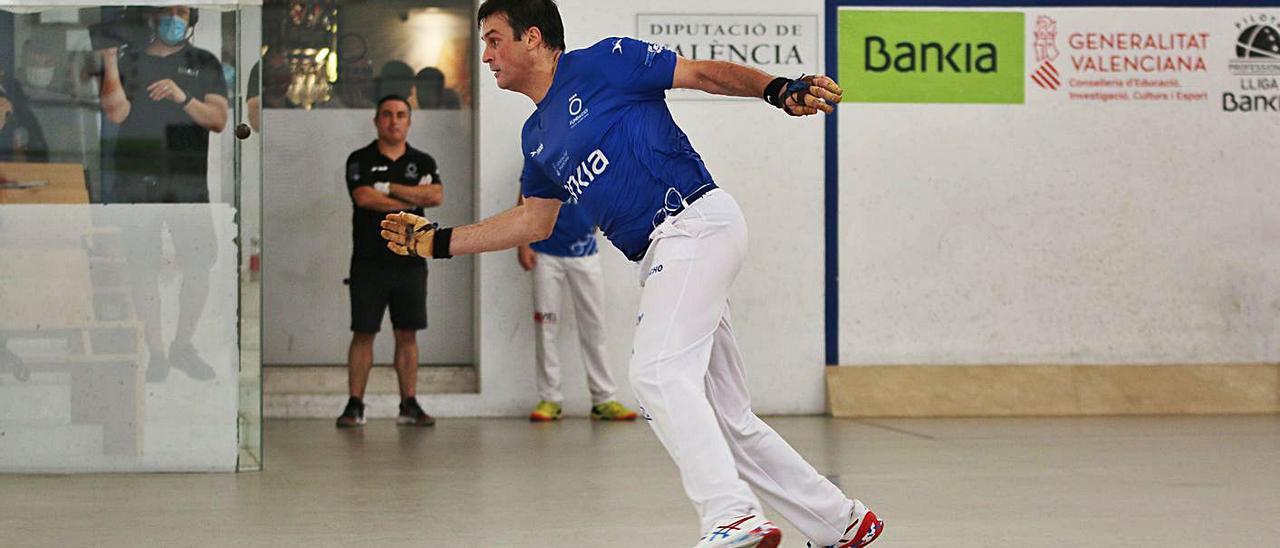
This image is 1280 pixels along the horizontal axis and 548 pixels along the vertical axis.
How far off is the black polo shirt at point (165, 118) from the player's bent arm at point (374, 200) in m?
2.33

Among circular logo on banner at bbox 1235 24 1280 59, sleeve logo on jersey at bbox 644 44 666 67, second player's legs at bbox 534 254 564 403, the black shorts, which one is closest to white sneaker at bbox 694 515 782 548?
sleeve logo on jersey at bbox 644 44 666 67

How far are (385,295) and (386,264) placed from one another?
18cm

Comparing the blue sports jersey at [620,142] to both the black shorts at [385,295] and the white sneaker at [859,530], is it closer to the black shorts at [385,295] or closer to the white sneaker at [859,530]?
the white sneaker at [859,530]

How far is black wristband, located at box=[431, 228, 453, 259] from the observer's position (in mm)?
4035

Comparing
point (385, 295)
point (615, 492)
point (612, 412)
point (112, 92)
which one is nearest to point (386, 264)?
point (385, 295)

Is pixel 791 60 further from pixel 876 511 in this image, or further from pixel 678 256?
pixel 678 256

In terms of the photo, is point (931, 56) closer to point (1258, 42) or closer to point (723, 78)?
point (1258, 42)

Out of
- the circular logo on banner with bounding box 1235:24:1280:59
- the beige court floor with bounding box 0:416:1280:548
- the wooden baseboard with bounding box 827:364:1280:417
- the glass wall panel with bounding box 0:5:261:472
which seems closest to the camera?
the beige court floor with bounding box 0:416:1280:548

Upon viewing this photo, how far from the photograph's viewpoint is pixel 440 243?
405cm

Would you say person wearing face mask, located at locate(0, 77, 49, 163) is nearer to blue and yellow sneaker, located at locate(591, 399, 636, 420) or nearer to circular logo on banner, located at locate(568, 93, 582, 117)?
circular logo on banner, located at locate(568, 93, 582, 117)

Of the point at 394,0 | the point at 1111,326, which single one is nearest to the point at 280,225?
the point at 394,0

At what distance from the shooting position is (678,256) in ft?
12.4

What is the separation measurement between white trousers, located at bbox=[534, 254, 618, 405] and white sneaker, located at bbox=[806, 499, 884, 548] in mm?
5235

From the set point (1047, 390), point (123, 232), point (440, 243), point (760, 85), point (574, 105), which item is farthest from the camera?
point (1047, 390)
